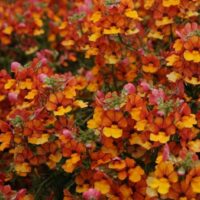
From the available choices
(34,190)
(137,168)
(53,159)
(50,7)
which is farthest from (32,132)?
(50,7)

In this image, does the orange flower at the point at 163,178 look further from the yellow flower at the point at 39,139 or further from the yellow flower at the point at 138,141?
the yellow flower at the point at 39,139

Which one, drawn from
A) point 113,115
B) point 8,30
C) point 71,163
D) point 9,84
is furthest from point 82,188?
point 8,30

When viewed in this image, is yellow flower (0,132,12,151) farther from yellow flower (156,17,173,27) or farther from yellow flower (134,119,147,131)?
yellow flower (156,17,173,27)

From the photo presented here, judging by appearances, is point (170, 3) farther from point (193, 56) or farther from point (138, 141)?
point (138, 141)

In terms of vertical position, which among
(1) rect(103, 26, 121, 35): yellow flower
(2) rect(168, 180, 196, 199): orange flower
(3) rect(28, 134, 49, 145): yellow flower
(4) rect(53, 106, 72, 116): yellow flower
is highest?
(1) rect(103, 26, 121, 35): yellow flower

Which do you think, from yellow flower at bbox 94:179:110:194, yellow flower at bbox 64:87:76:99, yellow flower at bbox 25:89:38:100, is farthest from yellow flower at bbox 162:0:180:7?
yellow flower at bbox 94:179:110:194

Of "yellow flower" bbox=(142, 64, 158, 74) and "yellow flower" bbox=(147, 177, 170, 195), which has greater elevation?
"yellow flower" bbox=(147, 177, 170, 195)
